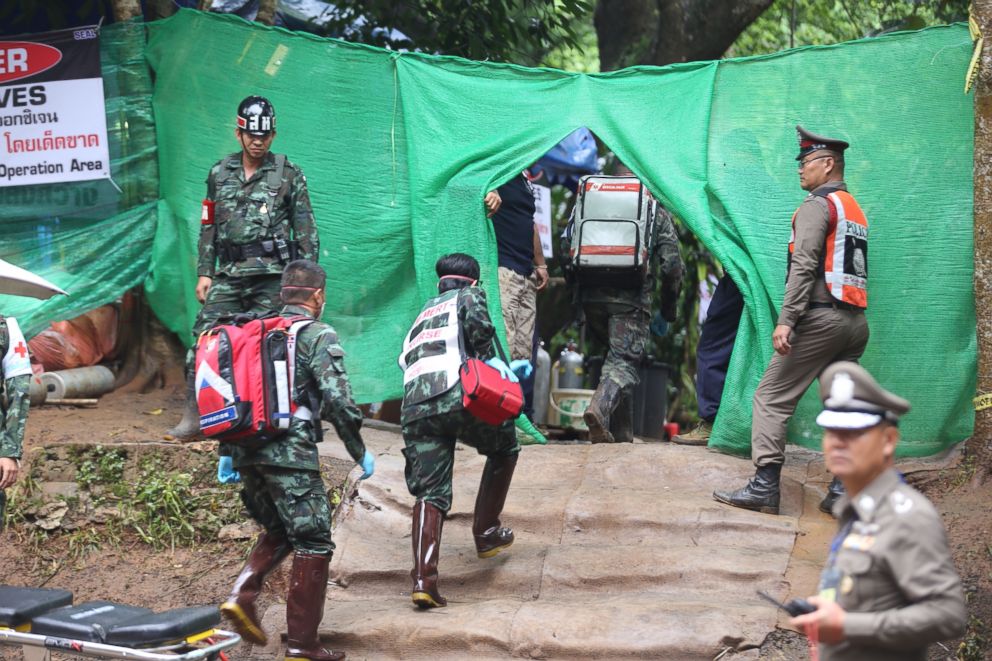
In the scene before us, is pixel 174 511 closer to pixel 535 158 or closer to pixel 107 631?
pixel 107 631

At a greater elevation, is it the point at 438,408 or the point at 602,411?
the point at 438,408

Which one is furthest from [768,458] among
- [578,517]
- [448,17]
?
[448,17]

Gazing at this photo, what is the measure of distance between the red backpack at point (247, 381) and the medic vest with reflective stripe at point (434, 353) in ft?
2.48

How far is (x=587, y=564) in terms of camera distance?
20.0 feet

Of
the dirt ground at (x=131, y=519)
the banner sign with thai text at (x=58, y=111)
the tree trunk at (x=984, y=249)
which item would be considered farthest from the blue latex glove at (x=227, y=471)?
the tree trunk at (x=984, y=249)

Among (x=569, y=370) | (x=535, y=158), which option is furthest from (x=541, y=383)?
(x=535, y=158)

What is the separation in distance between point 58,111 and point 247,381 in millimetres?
3921

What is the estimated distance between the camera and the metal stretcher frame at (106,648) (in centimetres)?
441

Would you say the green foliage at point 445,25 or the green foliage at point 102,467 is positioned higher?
the green foliage at point 445,25

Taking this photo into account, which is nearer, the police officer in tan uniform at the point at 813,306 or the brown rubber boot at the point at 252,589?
the brown rubber boot at the point at 252,589

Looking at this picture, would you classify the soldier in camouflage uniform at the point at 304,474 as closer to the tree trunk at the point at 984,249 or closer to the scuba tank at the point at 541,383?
the tree trunk at the point at 984,249

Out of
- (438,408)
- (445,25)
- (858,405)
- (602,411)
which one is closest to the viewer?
(858,405)

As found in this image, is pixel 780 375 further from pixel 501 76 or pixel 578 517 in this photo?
pixel 501 76

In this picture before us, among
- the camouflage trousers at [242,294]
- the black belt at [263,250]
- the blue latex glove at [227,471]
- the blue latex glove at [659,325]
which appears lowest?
the blue latex glove at [227,471]
